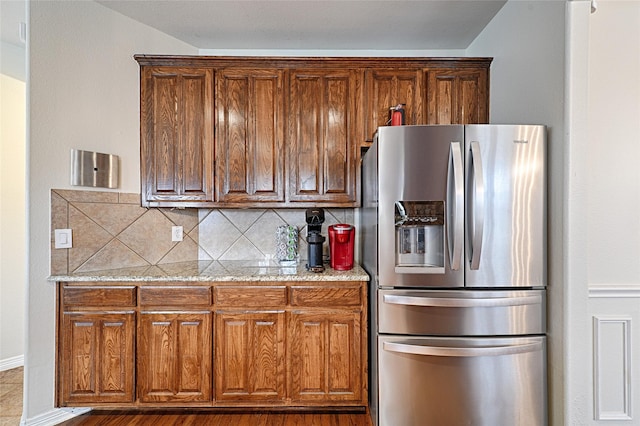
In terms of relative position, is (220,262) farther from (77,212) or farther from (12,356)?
(12,356)

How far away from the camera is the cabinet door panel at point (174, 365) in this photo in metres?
2.10

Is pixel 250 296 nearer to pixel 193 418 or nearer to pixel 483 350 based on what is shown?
pixel 193 418

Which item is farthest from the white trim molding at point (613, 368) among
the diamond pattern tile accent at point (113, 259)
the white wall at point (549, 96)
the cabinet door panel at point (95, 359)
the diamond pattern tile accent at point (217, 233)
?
the diamond pattern tile accent at point (113, 259)

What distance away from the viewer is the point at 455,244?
1.75 m

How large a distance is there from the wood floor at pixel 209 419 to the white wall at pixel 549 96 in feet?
3.98

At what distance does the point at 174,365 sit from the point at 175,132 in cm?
164

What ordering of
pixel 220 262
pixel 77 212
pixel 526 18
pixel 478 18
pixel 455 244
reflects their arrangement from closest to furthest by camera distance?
pixel 455 244, pixel 526 18, pixel 77 212, pixel 478 18, pixel 220 262

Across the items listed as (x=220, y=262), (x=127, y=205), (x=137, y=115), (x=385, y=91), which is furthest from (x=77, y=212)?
(x=385, y=91)

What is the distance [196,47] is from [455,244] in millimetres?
2629

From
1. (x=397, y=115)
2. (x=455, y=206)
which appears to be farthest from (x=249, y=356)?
(x=397, y=115)

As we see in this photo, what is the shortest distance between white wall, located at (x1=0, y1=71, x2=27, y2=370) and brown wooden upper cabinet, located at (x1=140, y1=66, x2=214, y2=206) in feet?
4.27

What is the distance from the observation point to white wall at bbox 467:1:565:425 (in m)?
1.69

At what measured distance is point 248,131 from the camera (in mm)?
2492

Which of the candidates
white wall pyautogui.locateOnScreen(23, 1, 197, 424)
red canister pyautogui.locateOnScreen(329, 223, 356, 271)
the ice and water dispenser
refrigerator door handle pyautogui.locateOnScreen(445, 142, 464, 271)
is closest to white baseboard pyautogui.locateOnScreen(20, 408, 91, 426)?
white wall pyautogui.locateOnScreen(23, 1, 197, 424)
